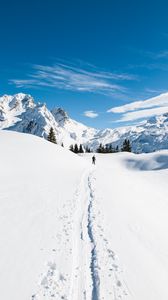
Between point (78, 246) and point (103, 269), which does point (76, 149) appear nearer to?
point (78, 246)

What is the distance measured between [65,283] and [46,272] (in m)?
0.90

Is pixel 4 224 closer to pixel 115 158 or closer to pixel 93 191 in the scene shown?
pixel 93 191

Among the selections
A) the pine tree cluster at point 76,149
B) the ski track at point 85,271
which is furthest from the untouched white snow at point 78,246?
the pine tree cluster at point 76,149

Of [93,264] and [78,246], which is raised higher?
[78,246]

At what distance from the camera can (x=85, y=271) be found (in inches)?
311

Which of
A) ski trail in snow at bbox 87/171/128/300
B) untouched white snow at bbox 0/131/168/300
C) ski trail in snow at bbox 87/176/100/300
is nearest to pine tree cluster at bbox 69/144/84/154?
untouched white snow at bbox 0/131/168/300

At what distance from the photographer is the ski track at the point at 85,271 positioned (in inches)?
269

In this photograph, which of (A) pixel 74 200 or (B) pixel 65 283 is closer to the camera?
(B) pixel 65 283

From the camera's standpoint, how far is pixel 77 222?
12273 millimetres

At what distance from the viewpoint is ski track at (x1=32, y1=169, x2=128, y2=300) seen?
6.84 metres

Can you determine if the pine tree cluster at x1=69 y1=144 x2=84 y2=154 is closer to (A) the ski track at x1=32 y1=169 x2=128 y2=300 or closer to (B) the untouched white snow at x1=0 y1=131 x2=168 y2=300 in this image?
(B) the untouched white snow at x1=0 y1=131 x2=168 y2=300

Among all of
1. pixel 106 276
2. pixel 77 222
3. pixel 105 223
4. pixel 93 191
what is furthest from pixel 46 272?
pixel 93 191

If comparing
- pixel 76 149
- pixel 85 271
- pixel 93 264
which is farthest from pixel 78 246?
pixel 76 149

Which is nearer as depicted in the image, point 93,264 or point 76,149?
point 93,264
